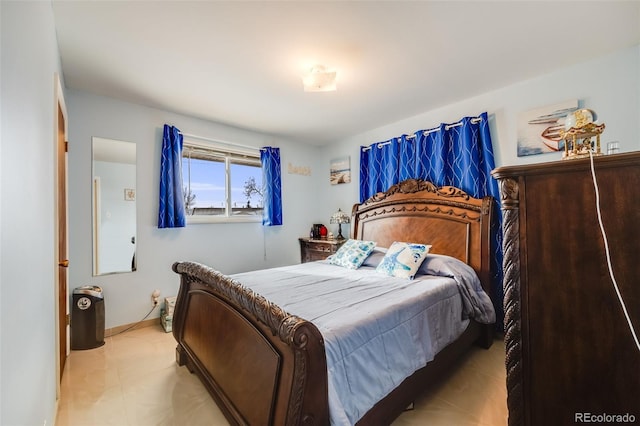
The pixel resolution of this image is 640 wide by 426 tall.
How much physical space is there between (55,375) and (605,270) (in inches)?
110

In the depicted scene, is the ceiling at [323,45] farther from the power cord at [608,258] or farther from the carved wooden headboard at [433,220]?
the power cord at [608,258]

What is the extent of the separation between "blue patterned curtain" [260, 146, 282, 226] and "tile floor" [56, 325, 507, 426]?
2.03m

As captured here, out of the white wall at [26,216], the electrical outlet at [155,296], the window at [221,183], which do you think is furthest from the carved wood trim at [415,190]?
the white wall at [26,216]

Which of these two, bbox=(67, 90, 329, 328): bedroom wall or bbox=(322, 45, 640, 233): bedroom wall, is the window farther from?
bbox=(322, 45, 640, 233): bedroom wall

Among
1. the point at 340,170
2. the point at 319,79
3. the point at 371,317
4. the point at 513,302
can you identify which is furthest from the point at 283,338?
the point at 340,170

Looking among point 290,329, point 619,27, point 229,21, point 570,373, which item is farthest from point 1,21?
point 619,27

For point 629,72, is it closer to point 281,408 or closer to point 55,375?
point 281,408

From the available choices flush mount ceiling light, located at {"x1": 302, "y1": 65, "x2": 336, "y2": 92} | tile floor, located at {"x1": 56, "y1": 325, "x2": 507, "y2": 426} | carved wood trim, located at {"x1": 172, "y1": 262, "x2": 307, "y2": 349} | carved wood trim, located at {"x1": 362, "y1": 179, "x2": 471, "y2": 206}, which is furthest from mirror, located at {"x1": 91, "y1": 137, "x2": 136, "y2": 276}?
carved wood trim, located at {"x1": 362, "y1": 179, "x2": 471, "y2": 206}

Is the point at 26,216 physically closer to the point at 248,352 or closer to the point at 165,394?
the point at 248,352

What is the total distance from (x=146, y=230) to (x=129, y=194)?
431 millimetres

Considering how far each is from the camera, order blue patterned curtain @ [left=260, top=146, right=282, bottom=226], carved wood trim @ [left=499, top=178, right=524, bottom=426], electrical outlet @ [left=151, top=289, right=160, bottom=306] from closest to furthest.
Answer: carved wood trim @ [left=499, top=178, right=524, bottom=426] → electrical outlet @ [left=151, top=289, right=160, bottom=306] → blue patterned curtain @ [left=260, top=146, right=282, bottom=226]

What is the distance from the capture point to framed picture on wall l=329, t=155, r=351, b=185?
4.22 meters

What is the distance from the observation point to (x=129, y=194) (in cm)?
295

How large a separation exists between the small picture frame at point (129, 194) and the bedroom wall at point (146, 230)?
4 cm
